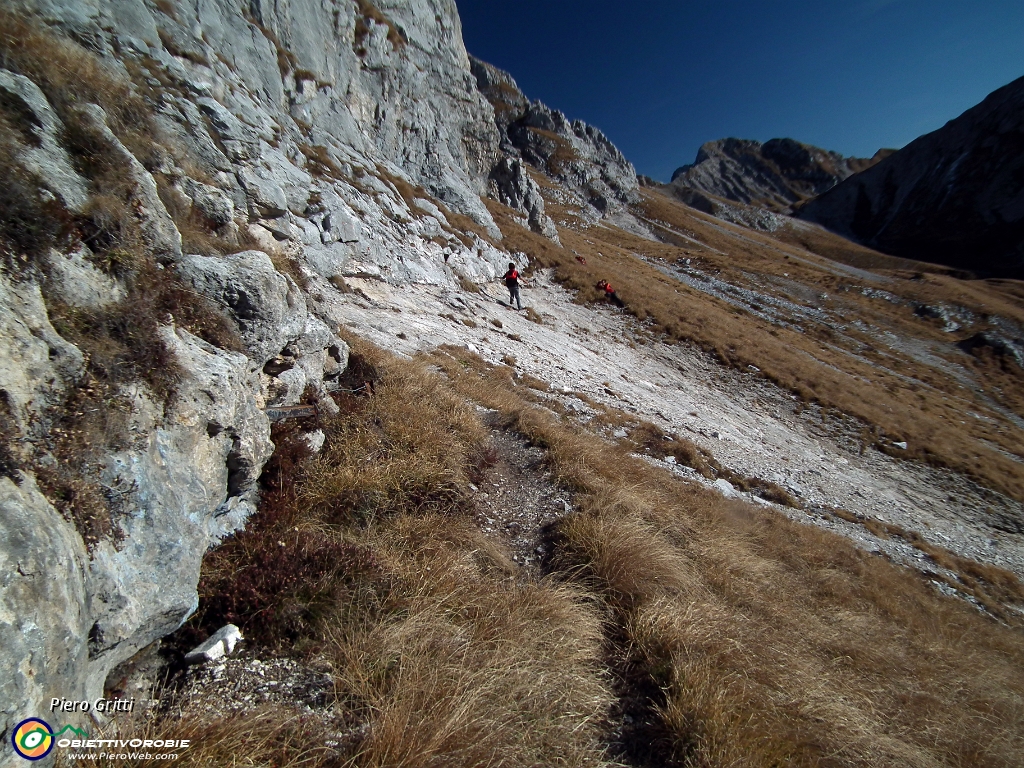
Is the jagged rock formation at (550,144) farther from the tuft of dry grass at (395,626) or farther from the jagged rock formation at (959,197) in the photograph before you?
the tuft of dry grass at (395,626)

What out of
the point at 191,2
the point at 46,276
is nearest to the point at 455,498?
the point at 46,276

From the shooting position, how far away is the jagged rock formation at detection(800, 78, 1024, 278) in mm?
86000

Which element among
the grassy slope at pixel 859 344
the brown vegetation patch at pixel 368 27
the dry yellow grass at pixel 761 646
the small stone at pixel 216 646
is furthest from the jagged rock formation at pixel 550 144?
the small stone at pixel 216 646

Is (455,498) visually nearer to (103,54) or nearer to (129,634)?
(129,634)

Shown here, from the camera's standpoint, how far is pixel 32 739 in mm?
2084

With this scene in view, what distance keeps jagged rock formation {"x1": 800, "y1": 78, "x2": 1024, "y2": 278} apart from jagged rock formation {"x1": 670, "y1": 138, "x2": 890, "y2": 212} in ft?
185

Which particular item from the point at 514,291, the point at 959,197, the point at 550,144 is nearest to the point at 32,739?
the point at 514,291

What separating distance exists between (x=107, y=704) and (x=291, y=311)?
483 centimetres

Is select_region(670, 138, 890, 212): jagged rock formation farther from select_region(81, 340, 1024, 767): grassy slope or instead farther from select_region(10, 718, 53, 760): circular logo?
select_region(10, 718, 53, 760): circular logo

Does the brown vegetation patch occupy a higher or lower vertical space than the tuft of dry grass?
higher

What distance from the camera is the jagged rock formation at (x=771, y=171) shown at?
178m

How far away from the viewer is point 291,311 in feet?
20.7

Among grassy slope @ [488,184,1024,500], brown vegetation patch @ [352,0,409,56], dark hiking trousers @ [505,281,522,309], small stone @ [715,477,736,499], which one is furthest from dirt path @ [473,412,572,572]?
brown vegetation patch @ [352,0,409,56]

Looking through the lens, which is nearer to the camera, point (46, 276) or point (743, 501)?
point (46, 276)
